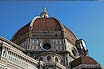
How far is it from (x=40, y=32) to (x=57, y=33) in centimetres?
254

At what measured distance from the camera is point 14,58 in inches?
637

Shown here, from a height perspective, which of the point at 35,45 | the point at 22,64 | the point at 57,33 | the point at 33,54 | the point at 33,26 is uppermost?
the point at 33,26

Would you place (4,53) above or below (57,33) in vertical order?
below

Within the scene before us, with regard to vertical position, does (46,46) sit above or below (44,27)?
below

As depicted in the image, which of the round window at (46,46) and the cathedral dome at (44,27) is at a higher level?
the cathedral dome at (44,27)

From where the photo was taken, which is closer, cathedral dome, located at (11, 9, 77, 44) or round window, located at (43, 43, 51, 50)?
round window, located at (43, 43, 51, 50)

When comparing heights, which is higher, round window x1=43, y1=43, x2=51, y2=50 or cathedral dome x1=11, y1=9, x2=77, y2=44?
cathedral dome x1=11, y1=9, x2=77, y2=44

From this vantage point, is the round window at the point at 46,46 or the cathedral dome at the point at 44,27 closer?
the round window at the point at 46,46

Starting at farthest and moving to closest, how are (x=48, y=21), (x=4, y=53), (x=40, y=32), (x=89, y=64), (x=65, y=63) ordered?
(x=48, y=21) < (x=40, y=32) < (x=65, y=63) < (x=89, y=64) < (x=4, y=53)

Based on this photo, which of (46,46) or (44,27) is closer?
(46,46)

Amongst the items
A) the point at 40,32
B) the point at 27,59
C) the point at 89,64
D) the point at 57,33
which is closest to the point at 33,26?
the point at 40,32

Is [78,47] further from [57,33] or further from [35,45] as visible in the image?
[35,45]

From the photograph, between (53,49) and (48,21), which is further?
(48,21)

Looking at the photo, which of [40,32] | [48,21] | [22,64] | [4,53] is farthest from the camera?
[48,21]
